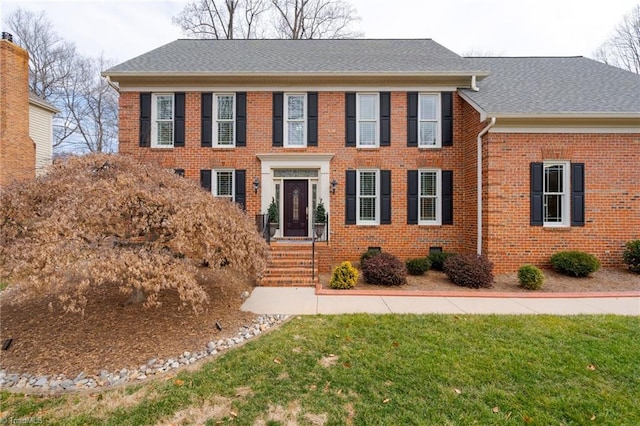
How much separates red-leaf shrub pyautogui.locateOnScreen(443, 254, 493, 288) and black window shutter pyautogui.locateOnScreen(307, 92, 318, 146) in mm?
5629

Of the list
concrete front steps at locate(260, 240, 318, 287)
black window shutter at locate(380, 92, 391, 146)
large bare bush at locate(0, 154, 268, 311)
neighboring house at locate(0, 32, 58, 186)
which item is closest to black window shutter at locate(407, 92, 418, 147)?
black window shutter at locate(380, 92, 391, 146)

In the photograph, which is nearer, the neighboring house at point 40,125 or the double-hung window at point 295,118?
the double-hung window at point 295,118

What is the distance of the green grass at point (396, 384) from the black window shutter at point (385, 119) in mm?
6733

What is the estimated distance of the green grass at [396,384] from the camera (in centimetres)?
273

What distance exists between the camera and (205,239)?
4.27 meters

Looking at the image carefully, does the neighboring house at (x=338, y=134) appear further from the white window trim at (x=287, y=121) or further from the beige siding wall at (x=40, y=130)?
the beige siding wall at (x=40, y=130)

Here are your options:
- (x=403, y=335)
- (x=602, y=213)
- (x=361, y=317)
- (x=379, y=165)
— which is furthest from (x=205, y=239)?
(x=602, y=213)

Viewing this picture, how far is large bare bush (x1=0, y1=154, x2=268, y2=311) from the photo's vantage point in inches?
137

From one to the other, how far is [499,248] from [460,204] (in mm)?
1865

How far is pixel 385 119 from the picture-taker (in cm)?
966

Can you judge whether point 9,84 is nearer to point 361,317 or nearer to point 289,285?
point 289,285

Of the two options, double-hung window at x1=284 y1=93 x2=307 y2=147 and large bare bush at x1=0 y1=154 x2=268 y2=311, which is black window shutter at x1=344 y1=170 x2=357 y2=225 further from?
large bare bush at x1=0 y1=154 x2=268 y2=311

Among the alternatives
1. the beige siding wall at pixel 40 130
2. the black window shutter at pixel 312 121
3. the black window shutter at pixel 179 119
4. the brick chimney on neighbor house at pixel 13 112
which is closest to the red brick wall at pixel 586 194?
the black window shutter at pixel 312 121

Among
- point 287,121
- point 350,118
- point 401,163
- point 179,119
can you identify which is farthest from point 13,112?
point 401,163
